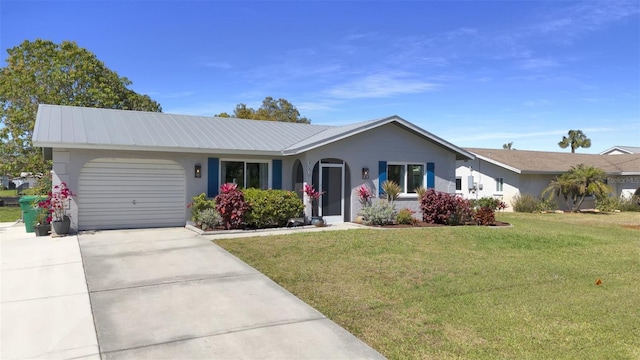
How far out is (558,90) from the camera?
59.8 feet

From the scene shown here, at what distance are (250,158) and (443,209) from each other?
23.3 ft

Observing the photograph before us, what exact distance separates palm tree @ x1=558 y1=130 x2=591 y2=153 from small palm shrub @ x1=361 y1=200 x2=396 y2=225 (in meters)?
47.2

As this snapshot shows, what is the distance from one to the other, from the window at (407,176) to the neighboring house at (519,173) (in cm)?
825

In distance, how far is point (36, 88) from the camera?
23.2m

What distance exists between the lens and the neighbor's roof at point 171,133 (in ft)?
38.3

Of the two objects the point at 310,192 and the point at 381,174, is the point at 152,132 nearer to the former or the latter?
the point at 310,192

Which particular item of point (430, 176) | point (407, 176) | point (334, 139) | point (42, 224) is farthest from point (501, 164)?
point (42, 224)

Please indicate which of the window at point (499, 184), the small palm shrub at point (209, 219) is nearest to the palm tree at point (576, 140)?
the window at point (499, 184)

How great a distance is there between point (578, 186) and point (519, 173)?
325 centimetres

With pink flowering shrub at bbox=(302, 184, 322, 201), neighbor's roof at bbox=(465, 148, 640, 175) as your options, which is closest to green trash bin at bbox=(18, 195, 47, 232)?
pink flowering shrub at bbox=(302, 184, 322, 201)

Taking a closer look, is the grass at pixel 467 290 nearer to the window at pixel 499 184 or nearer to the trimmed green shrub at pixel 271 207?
the trimmed green shrub at pixel 271 207

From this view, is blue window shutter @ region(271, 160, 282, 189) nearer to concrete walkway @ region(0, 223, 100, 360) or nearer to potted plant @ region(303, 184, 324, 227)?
potted plant @ region(303, 184, 324, 227)

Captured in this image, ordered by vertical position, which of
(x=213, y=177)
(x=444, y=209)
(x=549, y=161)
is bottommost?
(x=444, y=209)

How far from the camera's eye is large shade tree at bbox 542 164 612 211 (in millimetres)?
22969
